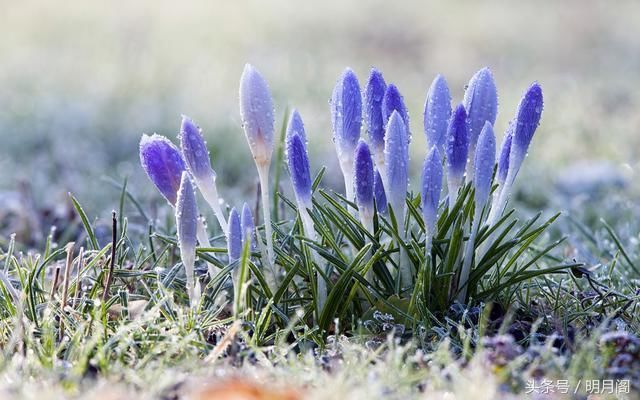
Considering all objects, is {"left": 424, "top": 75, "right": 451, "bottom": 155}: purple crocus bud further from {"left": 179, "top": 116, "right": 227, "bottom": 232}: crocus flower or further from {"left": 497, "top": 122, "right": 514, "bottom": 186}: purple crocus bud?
{"left": 179, "top": 116, "right": 227, "bottom": 232}: crocus flower

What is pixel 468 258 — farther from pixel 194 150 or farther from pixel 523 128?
pixel 194 150

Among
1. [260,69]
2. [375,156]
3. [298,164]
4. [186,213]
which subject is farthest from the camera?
[260,69]

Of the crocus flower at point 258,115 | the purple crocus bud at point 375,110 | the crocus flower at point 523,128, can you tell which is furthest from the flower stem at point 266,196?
the crocus flower at point 523,128

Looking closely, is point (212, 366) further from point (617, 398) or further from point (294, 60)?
point (294, 60)

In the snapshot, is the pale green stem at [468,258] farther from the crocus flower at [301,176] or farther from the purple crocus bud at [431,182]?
the crocus flower at [301,176]

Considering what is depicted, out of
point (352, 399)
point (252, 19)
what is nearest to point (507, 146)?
point (352, 399)

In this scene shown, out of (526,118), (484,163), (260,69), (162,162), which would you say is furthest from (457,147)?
(260,69)

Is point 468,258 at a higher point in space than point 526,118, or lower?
lower
